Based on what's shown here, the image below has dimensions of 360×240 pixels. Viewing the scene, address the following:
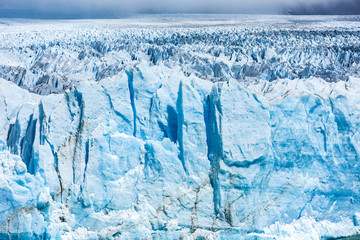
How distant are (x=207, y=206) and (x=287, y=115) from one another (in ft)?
5.01

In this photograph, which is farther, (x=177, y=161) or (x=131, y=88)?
(x=131, y=88)

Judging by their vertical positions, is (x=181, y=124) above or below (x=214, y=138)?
above

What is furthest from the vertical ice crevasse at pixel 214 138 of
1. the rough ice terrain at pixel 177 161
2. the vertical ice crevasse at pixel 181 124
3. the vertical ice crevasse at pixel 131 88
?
the vertical ice crevasse at pixel 131 88

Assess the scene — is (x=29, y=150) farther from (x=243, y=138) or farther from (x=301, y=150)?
(x=301, y=150)

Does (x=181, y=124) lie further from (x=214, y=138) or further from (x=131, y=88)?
(x=131, y=88)

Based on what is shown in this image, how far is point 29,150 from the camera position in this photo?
5.50 m

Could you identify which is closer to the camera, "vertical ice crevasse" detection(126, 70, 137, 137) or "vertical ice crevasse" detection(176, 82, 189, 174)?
"vertical ice crevasse" detection(176, 82, 189, 174)

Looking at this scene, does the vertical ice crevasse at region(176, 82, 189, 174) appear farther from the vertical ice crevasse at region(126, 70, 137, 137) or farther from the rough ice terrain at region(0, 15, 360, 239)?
the vertical ice crevasse at region(126, 70, 137, 137)

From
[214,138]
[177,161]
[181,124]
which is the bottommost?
[177,161]

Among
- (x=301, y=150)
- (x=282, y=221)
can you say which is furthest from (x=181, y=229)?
(x=301, y=150)

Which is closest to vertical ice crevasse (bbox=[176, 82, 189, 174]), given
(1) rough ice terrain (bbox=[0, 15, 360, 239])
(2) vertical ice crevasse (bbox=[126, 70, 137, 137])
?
(1) rough ice terrain (bbox=[0, 15, 360, 239])

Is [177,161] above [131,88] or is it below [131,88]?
below

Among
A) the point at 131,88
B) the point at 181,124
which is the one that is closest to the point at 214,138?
the point at 181,124

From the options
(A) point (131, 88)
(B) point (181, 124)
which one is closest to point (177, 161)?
(B) point (181, 124)
